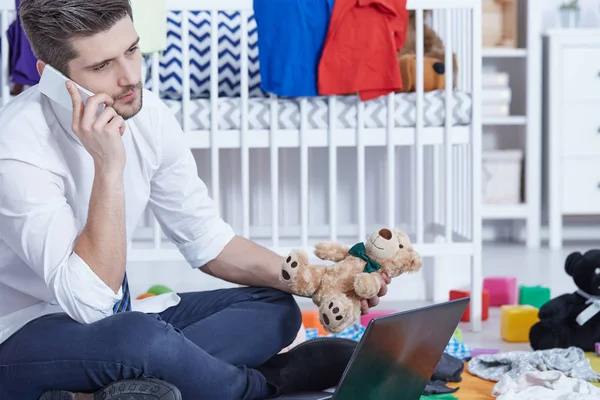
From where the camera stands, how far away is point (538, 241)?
380cm

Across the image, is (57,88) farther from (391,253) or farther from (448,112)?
(448,112)

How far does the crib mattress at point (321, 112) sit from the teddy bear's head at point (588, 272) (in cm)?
51

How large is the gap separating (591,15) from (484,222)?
1.04 meters

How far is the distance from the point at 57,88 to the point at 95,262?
27 cm

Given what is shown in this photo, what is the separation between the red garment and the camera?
2.20 metres

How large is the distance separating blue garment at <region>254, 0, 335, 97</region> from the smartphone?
0.95 meters

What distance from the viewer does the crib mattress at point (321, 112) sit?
229 centimetres

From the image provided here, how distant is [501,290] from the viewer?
8.36 feet

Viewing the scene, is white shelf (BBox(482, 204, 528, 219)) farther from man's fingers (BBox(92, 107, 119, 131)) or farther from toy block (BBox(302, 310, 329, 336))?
man's fingers (BBox(92, 107, 119, 131))

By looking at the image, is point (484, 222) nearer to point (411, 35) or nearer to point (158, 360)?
point (411, 35)

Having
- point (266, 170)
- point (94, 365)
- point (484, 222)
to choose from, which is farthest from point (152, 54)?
point (484, 222)

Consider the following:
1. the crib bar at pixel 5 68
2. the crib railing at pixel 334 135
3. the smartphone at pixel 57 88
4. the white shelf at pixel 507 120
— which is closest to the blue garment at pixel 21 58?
the crib bar at pixel 5 68

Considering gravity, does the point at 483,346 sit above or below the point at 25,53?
below

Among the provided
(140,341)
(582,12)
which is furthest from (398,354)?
(582,12)
